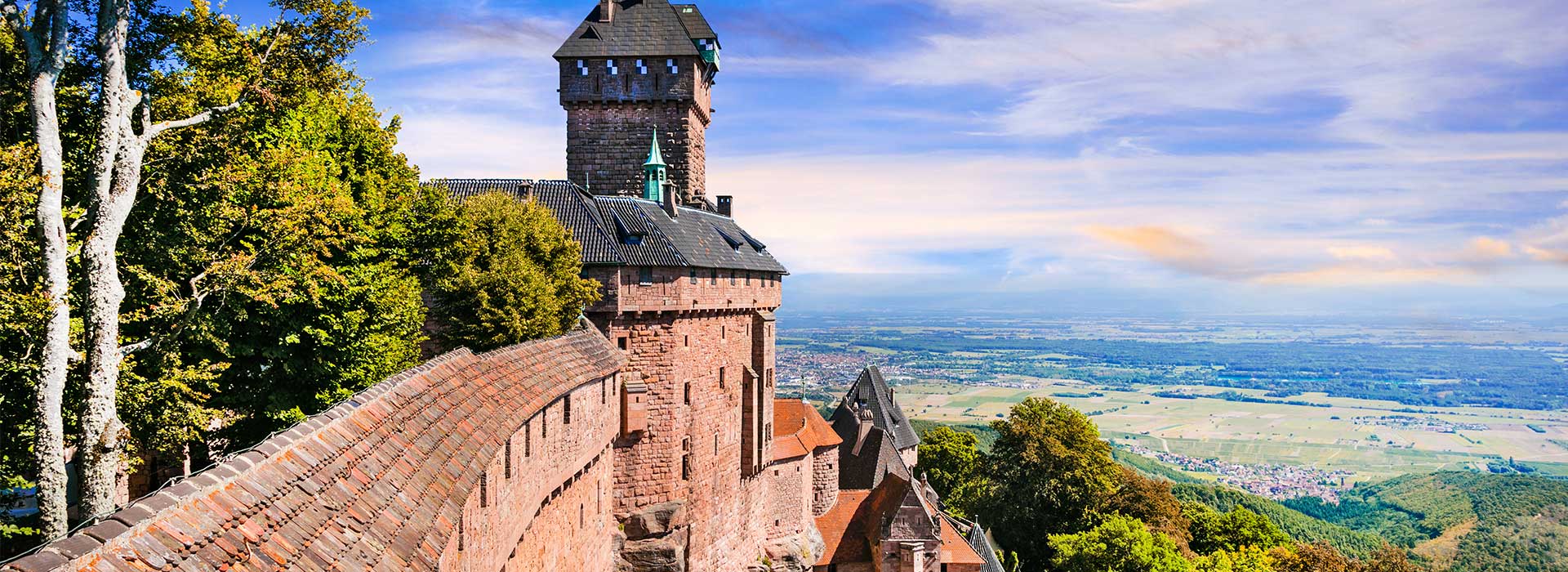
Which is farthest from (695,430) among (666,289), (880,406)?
(880,406)

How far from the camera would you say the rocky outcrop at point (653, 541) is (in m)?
28.7

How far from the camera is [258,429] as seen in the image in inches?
760

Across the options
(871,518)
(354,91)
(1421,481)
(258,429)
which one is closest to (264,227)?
(258,429)

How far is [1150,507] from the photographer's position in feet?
186

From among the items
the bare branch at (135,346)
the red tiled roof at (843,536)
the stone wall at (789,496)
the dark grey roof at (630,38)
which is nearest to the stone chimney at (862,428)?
the red tiled roof at (843,536)

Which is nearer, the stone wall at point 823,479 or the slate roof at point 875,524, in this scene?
the slate roof at point 875,524

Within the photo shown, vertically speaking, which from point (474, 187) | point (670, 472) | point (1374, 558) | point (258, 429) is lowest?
point (1374, 558)

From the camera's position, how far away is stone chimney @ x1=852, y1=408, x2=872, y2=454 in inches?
2144

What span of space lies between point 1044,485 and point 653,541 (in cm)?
3431

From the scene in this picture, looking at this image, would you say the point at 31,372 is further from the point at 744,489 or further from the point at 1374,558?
the point at 1374,558

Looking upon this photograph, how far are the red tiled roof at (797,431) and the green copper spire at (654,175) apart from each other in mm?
11249

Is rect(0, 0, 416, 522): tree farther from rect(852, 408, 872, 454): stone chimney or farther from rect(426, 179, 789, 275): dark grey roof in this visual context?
rect(852, 408, 872, 454): stone chimney

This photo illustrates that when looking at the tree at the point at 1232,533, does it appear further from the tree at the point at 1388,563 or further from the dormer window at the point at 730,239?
the dormer window at the point at 730,239

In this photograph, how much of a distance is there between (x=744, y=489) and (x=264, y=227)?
21462 mm
